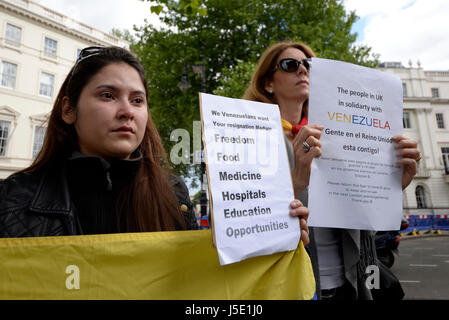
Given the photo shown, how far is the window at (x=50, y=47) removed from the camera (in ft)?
74.2

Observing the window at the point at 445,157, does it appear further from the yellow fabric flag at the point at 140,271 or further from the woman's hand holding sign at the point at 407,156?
the yellow fabric flag at the point at 140,271

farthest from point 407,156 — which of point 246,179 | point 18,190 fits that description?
point 18,190

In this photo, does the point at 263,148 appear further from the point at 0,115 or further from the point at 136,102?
the point at 0,115

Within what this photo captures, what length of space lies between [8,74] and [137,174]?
25320 millimetres

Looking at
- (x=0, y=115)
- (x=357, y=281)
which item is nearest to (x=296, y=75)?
(x=357, y=281)

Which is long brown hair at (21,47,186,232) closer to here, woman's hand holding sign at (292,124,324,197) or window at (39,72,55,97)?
woman's hand holding sign at (292,124,324,197)

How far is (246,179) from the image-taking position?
1.12 m

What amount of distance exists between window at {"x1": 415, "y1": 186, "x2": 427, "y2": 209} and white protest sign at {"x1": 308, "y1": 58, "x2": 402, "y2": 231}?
3733cm

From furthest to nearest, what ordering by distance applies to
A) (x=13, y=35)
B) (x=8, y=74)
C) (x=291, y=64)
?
(x=13, y=35)
(x=8, y=74)
(x=291, y=64)

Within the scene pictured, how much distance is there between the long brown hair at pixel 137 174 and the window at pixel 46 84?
25.1m

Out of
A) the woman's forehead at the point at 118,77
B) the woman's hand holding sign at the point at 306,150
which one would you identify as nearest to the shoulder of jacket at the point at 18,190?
the woman's forehead at the point at 118,77

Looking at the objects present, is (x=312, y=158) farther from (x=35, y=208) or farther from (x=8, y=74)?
(x=8, y=74)

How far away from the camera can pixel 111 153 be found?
1.37m
